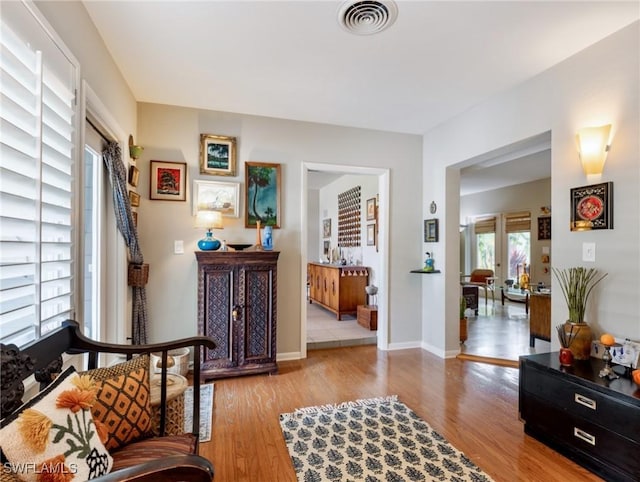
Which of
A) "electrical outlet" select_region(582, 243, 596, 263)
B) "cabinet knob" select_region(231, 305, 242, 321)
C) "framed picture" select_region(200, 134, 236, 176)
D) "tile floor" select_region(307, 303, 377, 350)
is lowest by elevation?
"tile floor" select_region(307, 303, 377, 350)

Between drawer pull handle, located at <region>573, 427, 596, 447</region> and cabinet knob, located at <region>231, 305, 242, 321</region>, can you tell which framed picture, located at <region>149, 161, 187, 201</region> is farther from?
drawer pull handle, located at <region>573, 427, 596, 447</region>

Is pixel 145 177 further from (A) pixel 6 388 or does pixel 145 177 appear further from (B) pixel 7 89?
(A) pixel 6 388

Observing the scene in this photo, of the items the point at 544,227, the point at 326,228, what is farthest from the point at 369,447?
the point at 544,227

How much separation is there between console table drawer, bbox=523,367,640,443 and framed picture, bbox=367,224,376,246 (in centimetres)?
326

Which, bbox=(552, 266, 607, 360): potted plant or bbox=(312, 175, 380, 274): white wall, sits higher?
bbox=(312, 175, 380, 274): white wall

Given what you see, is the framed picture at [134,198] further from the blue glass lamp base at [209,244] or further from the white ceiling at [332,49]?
the white ceiling at [332,49]

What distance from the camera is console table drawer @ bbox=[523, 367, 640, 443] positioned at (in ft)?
5.65

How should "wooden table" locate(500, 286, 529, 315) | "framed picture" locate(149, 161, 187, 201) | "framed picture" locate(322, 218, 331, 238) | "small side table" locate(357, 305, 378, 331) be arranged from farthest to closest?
"framed picture" locate(322, 218, 331, 238), "wooden table" locate(500, 286, 529, 315), "small side table" locate(357, 305, 378, 331), "framed picture" locate(149, 161, 187, 201)

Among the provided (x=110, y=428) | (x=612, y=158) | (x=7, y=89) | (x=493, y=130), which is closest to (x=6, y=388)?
(x=110, y=428)

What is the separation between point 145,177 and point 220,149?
0.78 meters

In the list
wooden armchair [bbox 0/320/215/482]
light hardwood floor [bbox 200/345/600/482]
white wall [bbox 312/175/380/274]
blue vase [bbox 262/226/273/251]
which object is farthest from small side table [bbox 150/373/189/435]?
white wall [bbox 312/175/380/274]

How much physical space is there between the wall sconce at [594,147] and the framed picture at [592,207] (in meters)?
0.12

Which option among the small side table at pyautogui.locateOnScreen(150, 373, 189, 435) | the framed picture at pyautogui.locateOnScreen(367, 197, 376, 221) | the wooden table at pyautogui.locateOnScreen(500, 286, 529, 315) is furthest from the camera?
the wooden table at pyautogui.locateOnScreen(500, 286, 529, 315)

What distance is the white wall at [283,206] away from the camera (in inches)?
132
